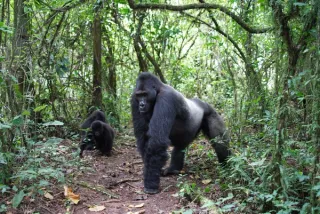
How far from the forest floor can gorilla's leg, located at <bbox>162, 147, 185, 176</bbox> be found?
14cm

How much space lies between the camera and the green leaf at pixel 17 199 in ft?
12.0

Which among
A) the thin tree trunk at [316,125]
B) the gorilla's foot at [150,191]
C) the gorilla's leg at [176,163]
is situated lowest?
the gorilla's foot at [150,191]

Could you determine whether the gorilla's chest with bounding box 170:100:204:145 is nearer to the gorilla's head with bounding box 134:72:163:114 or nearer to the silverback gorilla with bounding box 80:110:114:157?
the gorilla's head with bounding box 134:72:163:114

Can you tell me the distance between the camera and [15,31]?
4.53 metres

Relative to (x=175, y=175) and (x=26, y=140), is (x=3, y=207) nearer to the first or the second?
(x=26, y=140)

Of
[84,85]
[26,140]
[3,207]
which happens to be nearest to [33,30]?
[84,85]

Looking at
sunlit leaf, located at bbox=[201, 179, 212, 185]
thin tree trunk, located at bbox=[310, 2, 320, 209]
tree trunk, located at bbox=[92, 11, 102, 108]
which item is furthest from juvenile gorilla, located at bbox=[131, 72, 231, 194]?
tree trunk, located at bbox=[92, 11, 102, 108]

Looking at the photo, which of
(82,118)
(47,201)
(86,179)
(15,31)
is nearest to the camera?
(47,201)

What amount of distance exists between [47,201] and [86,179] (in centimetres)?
97

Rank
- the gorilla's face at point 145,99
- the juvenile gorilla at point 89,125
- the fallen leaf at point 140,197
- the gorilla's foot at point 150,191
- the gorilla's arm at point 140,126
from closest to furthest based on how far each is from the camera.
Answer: the fallen leaf at point 140,197
the gorilla's foot at point 150,191
the gorilla's face at point 145,99
the gorilla's arm at point 140,126
the juvenile gorilla at point 89,125

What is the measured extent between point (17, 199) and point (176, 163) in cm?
264

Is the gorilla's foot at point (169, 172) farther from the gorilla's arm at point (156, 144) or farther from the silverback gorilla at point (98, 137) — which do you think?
the silverback gorilla at point (98, 137)

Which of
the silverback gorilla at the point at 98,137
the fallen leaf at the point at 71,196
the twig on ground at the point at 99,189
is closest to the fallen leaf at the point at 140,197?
the twig on ground at the point at 99,189

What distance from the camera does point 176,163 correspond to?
5.72 meters
